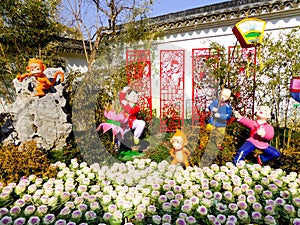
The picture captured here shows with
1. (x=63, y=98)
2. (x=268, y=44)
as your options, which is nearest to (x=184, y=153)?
(x=63, y=98)

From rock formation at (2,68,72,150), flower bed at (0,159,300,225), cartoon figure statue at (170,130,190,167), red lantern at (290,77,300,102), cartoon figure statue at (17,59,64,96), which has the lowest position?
flower bed at (0,159,300,225)

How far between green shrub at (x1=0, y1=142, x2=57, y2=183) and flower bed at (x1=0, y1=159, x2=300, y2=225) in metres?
0.11

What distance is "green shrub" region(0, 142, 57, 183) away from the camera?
2361 mm

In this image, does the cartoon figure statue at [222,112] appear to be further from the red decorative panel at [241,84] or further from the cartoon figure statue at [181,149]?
the red decorative panel at [241,84]

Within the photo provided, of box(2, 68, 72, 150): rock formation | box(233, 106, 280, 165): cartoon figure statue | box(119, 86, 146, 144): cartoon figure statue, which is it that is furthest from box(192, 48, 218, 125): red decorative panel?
box(2, 68, 72, 150): rock formation

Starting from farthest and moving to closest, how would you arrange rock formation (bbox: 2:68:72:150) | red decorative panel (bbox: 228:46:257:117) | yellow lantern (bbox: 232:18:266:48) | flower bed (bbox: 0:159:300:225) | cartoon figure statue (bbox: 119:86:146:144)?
1. red decorative panel (bbox: 228:46:257:117)
2. cartoon figure statue (bbox: 119:86:146:144)
3. rock formation (bbox: 2:68:72:150)
4. yellow lantern (bbox: 232:18:266:48)
5. flower bed (bbox: 0:159:300:225)


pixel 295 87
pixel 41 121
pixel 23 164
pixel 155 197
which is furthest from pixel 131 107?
pixel 295 87

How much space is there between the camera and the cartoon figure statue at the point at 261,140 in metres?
2.87

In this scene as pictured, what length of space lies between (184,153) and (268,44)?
2541mm

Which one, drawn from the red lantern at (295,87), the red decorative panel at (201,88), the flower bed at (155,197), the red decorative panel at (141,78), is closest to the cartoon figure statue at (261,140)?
the flower bed at (155,197)

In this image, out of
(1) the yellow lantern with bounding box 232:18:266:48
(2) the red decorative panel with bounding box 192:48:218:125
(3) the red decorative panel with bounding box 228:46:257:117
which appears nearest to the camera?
(1) the yellow lantern with bounding box 232:18:266:48

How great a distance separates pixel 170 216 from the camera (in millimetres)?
1864

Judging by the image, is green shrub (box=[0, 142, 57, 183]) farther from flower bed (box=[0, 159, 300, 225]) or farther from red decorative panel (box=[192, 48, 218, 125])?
red decorative panel (box=[192, 48, 218, 125])

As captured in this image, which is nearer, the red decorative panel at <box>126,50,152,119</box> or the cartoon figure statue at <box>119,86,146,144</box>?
the cartoon figure statue at <box>119,86,146,144</box>
